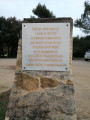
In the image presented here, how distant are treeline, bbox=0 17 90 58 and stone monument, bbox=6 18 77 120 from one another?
84.2ft

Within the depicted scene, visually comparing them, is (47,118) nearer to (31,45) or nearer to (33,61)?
(33,61)

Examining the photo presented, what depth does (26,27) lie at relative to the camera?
137 inches

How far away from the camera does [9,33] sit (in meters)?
30.5

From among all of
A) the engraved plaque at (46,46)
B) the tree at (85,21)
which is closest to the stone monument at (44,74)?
the engraved plaque at (46,46)

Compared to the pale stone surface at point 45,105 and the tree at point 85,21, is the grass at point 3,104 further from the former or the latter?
the tree at point 85,21

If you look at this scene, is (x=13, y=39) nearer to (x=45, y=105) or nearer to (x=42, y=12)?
(x=42, y=12)

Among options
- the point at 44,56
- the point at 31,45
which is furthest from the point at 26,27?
the point at 44,56

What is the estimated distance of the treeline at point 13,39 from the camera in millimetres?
29062

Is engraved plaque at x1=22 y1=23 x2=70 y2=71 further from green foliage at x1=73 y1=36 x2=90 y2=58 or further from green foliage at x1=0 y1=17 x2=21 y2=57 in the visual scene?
green foliage at x1=0 y1=17 x2=21 y2=57

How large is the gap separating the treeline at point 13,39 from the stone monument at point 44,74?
1011 inches

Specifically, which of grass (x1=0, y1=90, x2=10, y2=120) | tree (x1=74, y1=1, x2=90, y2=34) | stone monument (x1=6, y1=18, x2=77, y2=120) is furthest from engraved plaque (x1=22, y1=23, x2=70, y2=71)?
tree (x1=74, y1=1, x2=90, y2=34)

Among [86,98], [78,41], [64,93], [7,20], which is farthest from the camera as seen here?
[7,20]

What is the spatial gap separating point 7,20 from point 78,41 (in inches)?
479

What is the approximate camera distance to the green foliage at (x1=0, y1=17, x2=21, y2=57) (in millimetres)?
30184
